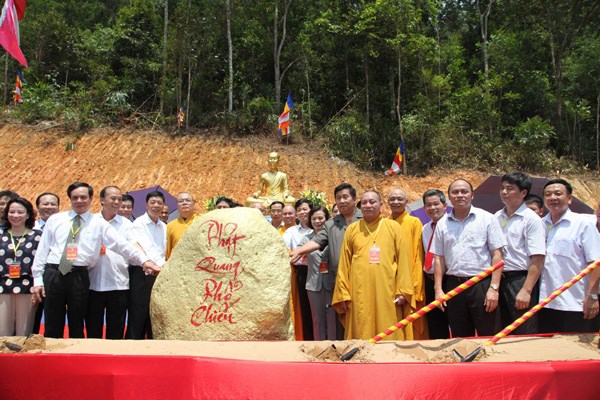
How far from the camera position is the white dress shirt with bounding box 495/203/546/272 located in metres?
3.48

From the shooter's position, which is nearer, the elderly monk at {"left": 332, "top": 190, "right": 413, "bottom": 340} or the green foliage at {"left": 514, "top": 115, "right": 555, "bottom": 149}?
the elderly monk at {"left": 332, "top": 190, "right": 413, "bottom": 340}

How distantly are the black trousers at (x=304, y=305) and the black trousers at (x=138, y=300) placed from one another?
1.42 m

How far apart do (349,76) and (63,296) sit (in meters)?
17.4

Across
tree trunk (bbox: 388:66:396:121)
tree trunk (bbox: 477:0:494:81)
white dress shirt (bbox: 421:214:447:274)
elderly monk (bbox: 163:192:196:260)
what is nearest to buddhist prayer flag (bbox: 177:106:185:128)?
tree trunk (bbox: 388:66:396:121)

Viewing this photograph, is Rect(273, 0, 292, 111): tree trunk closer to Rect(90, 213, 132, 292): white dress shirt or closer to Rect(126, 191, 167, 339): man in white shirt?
Rect(126, 191, 167, 339): man in white shirt

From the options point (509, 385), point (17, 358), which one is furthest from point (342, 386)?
point (17, 358)

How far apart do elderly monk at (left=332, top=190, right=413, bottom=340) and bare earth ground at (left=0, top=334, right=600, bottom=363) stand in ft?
2.98

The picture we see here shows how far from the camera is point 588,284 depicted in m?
3.32

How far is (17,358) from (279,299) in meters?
1.49

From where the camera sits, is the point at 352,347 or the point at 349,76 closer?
the point at 352,347

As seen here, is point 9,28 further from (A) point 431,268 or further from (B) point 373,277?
(A) point 431,268

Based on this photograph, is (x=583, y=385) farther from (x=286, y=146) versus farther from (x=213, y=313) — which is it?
(x=286, y=146)

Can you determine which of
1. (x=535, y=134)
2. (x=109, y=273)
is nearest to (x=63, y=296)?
(x=109, y=273)

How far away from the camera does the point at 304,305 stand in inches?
198
